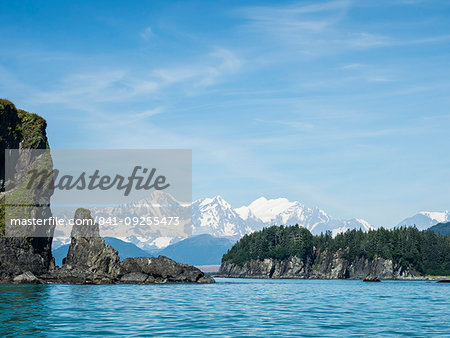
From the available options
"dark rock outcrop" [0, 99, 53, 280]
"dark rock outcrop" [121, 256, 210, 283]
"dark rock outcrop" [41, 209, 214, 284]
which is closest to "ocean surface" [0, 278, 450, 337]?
"dark rock outcrop" [0, 99, 53, 280]

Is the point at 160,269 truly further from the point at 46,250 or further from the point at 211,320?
the point at 211,320

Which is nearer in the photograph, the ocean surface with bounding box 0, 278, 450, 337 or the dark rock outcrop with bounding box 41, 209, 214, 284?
the ocean surface with bounding box 0, 278, 450, 337

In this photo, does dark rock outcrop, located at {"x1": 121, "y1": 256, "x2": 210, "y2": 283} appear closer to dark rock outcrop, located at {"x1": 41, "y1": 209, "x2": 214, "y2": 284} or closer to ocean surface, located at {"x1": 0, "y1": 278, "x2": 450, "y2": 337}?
dark rock outcrop, located at {"x1": 41, "y1": 209, "x2": 214, "y2": 284}

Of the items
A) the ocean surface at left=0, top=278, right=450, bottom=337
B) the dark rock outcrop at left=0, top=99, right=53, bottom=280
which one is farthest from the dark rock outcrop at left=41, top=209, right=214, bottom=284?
the ocean surface at left=0, top=278, right=450, bottom=337

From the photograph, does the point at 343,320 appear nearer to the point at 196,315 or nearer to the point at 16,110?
the point at 196,315

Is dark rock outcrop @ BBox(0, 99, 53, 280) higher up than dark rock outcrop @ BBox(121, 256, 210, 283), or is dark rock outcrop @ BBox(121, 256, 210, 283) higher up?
dark rock outcrop @ BBox(0, 99, 53, 280)

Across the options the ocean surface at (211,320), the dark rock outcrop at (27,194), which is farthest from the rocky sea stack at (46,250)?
the ocean surface at (211,320)

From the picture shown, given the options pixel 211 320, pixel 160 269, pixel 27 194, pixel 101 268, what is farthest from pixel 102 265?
pixel 211 320

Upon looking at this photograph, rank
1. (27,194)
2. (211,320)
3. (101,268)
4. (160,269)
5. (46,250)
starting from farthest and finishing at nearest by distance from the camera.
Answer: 1. (160,269)
2. (46,250)
3. (27,194)
4. (101,268)
5. (211,320)

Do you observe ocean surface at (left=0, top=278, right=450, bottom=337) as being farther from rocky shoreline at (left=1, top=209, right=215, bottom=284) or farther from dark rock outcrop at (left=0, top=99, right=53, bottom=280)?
dark rock outcrop at (left=0, top=99, right=53, bottom=280)

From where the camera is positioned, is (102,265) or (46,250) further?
(46,250)

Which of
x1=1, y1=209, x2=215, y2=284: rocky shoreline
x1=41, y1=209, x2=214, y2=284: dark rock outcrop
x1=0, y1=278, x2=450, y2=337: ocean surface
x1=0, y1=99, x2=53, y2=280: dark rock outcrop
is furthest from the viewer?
x1=41, y1=209, x2=214, y2=284: dark rock outcrop

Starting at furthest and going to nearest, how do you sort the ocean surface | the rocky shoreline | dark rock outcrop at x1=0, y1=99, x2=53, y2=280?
1. the rocky shoreline
2. dark rock outcrop at x1=0, y1=99, x2=53, y2=280
3. the ocean surface

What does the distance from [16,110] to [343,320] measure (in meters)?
143
